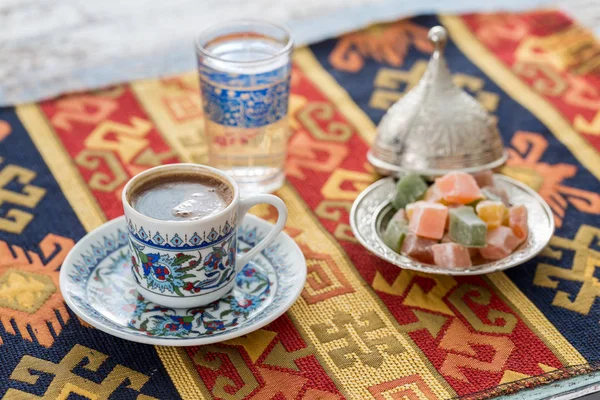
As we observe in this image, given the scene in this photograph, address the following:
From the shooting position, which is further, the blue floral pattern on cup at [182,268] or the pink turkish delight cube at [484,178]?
the pink turkish delight cube at [484,178]

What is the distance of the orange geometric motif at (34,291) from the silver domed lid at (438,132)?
1.40 ft

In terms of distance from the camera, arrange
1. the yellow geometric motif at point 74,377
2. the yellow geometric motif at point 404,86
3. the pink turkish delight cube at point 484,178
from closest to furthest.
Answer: the yellow geometric motif at point 74,377 → the pink turkish delight cube at point 484,178 → the yellow geometric motif at point 404,86

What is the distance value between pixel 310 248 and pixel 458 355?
0.78ft

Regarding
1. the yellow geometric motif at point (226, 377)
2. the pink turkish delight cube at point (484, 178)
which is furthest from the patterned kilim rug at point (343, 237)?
the pink turkish delight cube at point (484, 178)

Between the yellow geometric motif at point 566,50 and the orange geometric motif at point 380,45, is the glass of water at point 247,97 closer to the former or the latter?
the orange geometric motif at point 380,45

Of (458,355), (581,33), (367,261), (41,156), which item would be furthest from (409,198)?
(581,33)

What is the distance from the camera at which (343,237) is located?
103 centimetres

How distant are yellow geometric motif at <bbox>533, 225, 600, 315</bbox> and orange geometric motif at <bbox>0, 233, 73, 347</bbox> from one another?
0.53 metres

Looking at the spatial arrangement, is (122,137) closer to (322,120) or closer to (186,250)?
(322,120)

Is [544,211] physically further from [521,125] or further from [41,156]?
[41,156]

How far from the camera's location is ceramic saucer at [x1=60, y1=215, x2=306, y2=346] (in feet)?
2.70

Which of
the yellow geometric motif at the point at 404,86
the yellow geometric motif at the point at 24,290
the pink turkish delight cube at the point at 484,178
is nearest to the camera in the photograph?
the yellow geometric motif at the point at 24,290

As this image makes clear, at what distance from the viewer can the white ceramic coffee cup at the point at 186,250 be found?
810mm

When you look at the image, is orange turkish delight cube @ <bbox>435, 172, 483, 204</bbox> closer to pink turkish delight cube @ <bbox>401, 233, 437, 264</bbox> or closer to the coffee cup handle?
pink turkish delight cube @ <bbox>401, 233, 437, 264</bbox>
